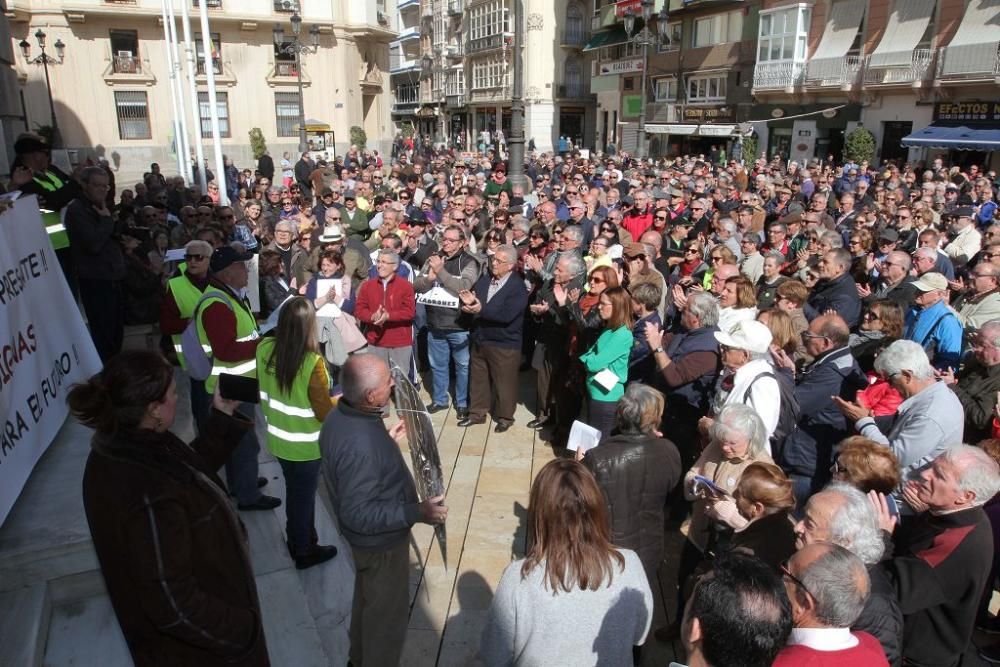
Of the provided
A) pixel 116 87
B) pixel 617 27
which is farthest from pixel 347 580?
pixel 617 27

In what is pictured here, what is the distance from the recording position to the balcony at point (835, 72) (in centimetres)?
2638

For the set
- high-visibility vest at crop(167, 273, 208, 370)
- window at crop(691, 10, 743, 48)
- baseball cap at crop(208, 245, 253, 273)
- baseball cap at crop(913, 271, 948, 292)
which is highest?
window at crop(691, 10, 743, 48)

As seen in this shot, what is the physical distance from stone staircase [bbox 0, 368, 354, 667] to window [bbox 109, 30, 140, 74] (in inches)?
1433

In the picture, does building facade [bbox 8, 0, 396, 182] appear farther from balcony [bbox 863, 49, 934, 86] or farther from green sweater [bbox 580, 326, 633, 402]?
green sweater [bbox 580, 326, 633, 402]

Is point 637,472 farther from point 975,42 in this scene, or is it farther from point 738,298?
point 975,42

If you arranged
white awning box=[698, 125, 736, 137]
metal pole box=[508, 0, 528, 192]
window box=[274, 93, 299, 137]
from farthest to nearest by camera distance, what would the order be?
window box=[274, 93, 299, 137] → white awning box=[698, 125, 736, 137] → metal pole box=[508, 0, 528, 192]

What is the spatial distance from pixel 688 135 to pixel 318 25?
20.0 meters

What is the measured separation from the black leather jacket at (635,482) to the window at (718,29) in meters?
33.8

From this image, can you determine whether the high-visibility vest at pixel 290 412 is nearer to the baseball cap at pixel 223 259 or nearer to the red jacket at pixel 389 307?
the baseball cap at pixel 223 259

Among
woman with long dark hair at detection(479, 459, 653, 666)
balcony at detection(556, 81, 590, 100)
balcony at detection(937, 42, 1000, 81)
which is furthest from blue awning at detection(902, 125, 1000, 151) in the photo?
balcony at detection(556, 81, 590, 100)

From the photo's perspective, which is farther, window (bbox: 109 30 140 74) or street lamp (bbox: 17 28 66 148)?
window (bbox: 109 30 140 74)

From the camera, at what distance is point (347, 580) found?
427 cm

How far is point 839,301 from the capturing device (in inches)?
243

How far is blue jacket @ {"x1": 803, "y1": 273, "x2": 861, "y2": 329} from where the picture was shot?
6.13m
